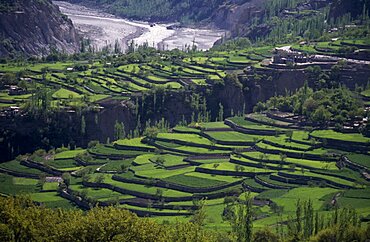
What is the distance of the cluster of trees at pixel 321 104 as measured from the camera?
3034 inches

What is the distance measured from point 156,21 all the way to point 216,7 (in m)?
9.73

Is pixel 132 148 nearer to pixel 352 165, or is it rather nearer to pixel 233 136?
pixel 233 136

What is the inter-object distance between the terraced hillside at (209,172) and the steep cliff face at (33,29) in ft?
134

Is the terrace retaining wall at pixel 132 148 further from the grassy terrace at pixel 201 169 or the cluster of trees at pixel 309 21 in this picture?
the cluster of trees at pixel 309 21

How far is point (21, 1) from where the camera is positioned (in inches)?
4847

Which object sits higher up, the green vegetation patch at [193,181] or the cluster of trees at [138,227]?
the cluster of trees at [138,227]

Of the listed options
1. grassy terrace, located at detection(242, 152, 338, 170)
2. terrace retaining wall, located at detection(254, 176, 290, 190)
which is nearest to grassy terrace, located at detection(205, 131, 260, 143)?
grassy terrace, located at detection(242, 152, 338, 170)

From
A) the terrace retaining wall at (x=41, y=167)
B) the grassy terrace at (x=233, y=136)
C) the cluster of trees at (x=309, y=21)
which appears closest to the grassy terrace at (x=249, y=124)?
the grassy terrace at (x=233, y=136)

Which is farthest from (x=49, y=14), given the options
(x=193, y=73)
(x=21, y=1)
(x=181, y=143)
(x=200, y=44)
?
(x=181, y=143)

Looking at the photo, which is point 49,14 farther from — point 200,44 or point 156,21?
point 156,21

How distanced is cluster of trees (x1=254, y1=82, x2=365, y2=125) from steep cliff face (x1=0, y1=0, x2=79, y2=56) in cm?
3911

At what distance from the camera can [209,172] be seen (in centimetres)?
6819

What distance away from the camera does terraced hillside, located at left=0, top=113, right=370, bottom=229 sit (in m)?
62.1

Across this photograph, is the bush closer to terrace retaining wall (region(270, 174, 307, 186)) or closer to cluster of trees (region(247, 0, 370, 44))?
terrace retaining wall (region(270, 174, 307, 186))
